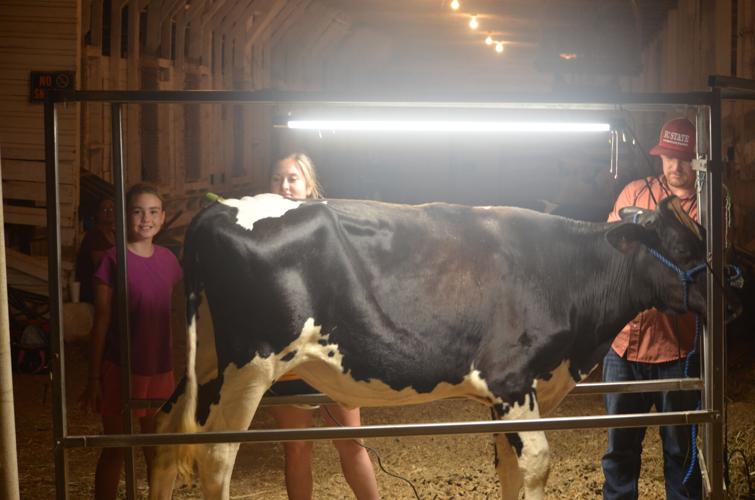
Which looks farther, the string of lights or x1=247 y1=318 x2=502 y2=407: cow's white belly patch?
the string of lights

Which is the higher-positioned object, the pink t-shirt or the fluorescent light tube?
the fluorescent light tube

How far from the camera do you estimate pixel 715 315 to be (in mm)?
3453

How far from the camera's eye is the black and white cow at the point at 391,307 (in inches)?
139

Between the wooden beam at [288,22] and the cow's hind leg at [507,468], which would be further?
the wooden beam at [288,22]

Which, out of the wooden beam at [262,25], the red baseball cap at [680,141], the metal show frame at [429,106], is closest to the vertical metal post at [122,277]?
the metal show frame at [429,106]

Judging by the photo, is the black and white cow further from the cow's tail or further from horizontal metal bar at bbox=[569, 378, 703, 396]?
horizontal metal bar at bbox=[569, 378, 703, 396]

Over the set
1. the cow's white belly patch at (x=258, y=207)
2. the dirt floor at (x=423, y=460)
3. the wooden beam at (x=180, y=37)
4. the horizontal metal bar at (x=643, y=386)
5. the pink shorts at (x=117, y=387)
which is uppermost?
the wooden beam at (x=180, y=37)

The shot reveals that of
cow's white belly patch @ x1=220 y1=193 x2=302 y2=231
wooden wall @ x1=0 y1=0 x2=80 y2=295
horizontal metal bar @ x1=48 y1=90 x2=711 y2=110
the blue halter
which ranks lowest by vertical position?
the blue halter

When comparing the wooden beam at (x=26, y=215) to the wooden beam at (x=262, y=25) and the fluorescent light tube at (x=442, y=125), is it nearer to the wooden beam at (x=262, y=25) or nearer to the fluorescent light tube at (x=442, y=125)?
the fluorescent light tube at (x=442, y=125)

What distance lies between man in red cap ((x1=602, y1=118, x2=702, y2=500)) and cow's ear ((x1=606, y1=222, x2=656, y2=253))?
2.28ft

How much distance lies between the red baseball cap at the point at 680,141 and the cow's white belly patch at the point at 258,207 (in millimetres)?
1764

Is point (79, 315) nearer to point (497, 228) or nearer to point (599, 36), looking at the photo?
point (599, 36)

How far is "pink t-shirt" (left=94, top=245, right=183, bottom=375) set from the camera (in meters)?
4.48

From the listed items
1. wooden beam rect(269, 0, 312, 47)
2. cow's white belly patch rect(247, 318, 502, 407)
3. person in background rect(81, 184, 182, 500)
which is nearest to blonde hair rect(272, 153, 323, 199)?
person in background rect(81, 184, 182, 500)
